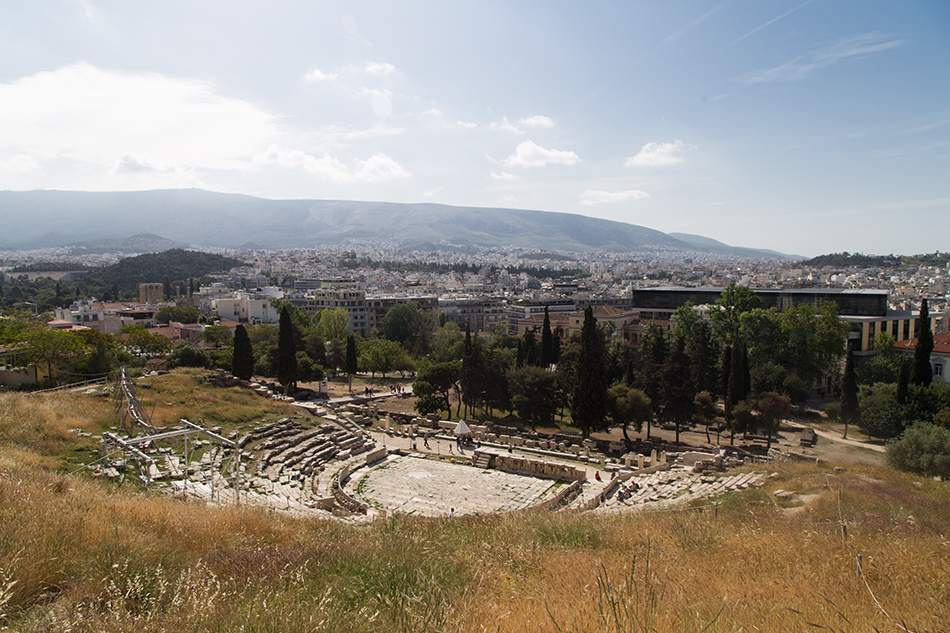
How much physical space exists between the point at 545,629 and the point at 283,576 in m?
2.25

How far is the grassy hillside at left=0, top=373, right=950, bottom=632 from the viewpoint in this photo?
3564 mm

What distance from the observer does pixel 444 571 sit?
5.09m

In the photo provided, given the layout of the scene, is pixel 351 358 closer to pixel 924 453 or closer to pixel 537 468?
pixel 537 468

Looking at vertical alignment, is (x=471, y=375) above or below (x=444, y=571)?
below

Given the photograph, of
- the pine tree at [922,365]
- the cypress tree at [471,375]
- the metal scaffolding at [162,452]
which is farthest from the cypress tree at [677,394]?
the metal scaffolding at [162,452]

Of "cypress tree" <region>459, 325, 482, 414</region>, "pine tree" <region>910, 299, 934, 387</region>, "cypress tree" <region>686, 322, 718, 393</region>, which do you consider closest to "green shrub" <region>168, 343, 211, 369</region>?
"cypress tree" <region>459, 325, 482, 414</region>

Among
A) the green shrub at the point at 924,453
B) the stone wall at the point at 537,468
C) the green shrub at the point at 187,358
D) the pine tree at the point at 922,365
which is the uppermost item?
the pine tree at the point at 922,365

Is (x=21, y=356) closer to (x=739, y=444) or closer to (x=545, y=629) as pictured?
(x=545, y=629)

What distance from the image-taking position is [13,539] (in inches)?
173

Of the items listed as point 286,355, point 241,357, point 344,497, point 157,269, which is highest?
point 157,269

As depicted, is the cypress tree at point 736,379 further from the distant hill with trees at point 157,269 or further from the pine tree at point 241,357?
the distant hill with trees at point 157,269

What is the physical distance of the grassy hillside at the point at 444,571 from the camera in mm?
3564

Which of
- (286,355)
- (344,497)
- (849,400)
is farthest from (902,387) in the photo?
(286,355)

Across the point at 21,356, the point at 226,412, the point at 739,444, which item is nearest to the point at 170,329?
the point at 21,356
